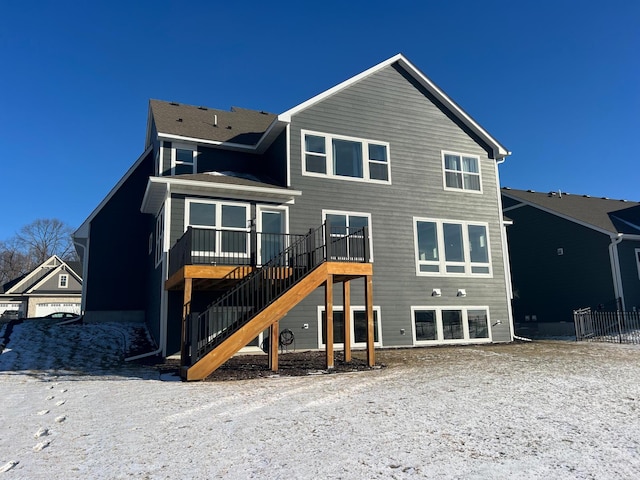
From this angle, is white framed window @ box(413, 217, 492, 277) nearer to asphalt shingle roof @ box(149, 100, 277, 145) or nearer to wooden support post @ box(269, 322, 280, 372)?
wooden support post @ box(269, 322, 280, 372)

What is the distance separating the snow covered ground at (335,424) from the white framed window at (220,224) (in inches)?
153

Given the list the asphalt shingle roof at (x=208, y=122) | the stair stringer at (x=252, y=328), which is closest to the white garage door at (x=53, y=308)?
the asphalt shingle roof at (x=208, y=122)

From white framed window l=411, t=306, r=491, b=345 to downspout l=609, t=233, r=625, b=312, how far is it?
7.40 metres

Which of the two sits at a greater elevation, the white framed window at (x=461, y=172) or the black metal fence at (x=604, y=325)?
the white framed window at (x=461, y=172)

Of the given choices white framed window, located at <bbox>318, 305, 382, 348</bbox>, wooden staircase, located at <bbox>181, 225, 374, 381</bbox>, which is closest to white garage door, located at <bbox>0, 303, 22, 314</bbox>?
white framed window, located at <bbox>318, 305, 382, 348</bbox>

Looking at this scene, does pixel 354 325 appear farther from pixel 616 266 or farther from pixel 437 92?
pixel 616 266

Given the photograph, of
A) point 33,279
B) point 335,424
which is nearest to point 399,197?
point 335,424

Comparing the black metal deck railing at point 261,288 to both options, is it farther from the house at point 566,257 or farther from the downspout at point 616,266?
the house at point 566,257

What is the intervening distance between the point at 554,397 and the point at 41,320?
58.1 feet

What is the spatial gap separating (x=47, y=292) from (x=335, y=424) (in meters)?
35.4

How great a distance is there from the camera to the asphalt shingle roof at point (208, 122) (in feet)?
53.2

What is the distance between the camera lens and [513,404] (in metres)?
6.86

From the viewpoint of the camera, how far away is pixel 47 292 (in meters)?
34.9

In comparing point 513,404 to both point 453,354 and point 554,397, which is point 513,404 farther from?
point 453,354
